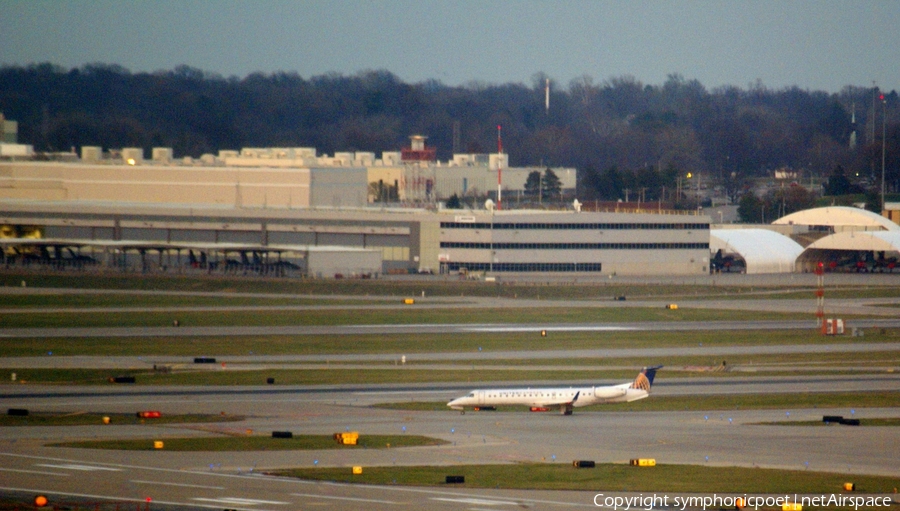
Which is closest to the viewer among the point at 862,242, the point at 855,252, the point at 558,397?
the point at 558,397

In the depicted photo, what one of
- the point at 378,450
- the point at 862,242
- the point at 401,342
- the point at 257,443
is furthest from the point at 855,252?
the point at 257,443

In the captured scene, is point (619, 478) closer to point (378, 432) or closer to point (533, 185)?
point (378, 432)

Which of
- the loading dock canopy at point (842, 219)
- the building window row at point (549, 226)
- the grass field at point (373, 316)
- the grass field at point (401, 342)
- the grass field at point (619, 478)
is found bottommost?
the grass field at point (619, 478)

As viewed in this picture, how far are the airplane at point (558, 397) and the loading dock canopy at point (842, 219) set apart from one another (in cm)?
9862

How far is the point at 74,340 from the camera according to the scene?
82.4 metres

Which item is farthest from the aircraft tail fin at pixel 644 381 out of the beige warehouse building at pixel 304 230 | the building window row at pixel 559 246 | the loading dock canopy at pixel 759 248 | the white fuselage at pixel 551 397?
the loading dock canopy at pixel 759 248

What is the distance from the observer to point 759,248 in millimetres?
139375

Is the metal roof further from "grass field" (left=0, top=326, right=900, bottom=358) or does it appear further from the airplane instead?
the airplane

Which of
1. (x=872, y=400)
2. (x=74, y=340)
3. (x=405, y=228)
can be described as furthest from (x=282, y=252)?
(x=872, y=400)

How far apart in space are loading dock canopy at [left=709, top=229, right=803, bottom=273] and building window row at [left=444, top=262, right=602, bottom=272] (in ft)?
63.2

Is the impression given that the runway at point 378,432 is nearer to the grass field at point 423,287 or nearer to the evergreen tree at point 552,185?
the grass field at point 423,287

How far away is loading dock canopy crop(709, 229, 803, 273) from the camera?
452ft

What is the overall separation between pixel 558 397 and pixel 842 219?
104288mm

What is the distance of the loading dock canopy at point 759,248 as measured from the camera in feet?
452
